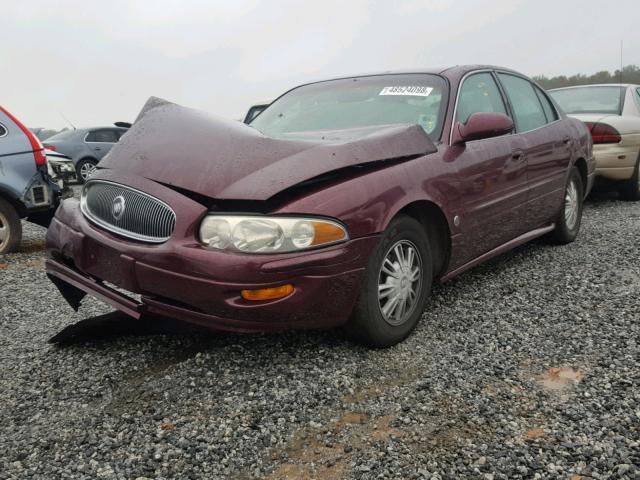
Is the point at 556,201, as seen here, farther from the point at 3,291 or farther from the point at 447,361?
the point at 3,291

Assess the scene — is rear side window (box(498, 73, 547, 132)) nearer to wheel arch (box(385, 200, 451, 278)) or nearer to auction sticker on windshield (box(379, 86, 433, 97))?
auction sticker on windshield (box(379, 86, 433, 97))

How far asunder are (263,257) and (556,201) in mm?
3176

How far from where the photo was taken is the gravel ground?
203 centimetres

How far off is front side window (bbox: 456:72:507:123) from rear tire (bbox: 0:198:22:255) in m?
4.62

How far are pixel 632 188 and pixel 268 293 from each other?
6.50 metres

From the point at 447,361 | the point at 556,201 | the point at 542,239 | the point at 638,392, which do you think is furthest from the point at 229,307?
the point at 542,239

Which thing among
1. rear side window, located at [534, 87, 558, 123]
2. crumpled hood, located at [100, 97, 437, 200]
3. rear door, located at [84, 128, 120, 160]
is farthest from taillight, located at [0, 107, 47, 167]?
rear door, located at [84, 128, 120, 160]

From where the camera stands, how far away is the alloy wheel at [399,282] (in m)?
2.86

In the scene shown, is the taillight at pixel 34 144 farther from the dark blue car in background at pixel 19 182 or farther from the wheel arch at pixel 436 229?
the wheel arch at pixel 436 229

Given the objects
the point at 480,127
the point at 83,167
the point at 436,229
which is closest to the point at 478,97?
the point at 480,127

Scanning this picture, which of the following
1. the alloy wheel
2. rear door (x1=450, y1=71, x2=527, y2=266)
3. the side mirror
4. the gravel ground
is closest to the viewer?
the gravel ground

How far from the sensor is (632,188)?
23.8 feet

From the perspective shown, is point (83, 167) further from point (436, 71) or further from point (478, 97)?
point (478, 97)

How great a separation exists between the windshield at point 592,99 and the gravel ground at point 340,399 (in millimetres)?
4403
